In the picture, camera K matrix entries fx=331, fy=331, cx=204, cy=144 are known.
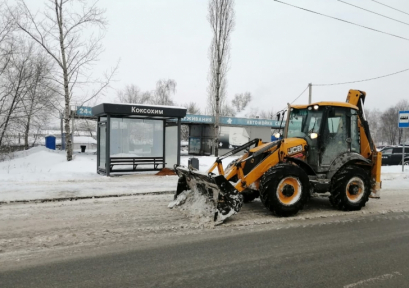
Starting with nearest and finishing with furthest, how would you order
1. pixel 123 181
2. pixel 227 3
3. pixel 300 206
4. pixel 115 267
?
pixel 115 267
pixel 300 206
pixel 123 181
pixel 227 3

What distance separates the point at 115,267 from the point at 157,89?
60.3 meters

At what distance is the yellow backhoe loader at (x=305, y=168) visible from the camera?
644 cm

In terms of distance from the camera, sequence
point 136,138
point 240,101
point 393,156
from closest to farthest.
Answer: point 136,138 < point 393,156 < point 240,101

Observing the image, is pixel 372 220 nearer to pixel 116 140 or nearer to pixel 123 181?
pixel 123 181

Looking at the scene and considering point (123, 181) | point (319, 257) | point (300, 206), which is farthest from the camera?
point (123, 181)

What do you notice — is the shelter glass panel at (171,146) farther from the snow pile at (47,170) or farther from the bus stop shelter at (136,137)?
the snow pile at (47,170)

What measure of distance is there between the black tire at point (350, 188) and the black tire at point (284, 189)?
94cm

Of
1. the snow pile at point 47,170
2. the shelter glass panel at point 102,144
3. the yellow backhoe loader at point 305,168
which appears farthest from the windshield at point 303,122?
the shelter glass panel at point 102,144

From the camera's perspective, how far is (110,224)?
19.8ft

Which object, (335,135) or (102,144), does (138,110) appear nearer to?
(102,144)

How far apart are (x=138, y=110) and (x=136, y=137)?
1436 millimetres

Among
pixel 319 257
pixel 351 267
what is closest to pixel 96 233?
pixel 319 257

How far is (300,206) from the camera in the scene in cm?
671

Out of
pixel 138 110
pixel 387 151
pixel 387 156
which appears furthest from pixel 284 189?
pixel 387 151
